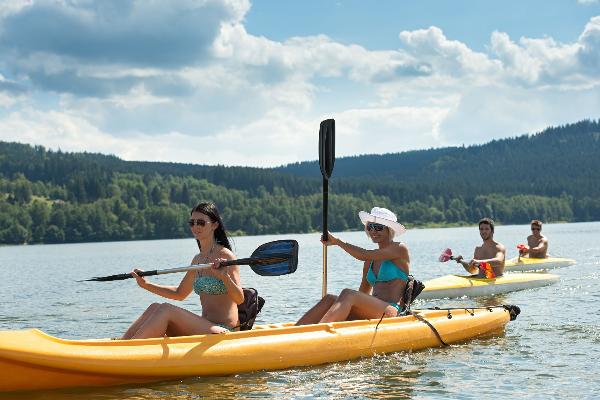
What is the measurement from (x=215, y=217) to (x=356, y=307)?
2.73 m

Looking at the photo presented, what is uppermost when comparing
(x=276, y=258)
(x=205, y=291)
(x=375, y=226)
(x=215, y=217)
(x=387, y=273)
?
(x=215, y=217)

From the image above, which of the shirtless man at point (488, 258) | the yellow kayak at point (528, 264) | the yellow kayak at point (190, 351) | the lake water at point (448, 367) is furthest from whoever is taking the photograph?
the yellow kayak at point (528, 264)

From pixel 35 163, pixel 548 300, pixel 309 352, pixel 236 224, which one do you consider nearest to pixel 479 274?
pixel 548 300

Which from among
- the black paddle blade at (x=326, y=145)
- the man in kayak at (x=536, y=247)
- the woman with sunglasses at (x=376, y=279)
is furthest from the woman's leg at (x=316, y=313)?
the man in kayak at (x=536, y=247)

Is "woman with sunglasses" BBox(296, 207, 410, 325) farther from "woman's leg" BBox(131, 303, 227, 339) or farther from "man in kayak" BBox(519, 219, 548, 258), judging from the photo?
"man in kayak" BBox(519, 219, 548, 258)

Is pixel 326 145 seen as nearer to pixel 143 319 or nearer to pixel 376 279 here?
pixel 376 279

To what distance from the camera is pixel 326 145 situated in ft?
43.0

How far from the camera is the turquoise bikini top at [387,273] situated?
1114 centimetres

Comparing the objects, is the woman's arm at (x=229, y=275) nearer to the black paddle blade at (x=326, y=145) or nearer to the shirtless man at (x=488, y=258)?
the black paddle blade at (x=326, y=145)

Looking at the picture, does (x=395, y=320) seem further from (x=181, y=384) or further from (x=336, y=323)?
(x=181, y=384)

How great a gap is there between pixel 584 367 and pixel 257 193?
16051 cm

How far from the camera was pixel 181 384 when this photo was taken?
9633mm

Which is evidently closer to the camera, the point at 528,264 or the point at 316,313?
the point at 316,313

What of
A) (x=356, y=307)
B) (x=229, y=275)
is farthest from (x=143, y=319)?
(x=356, y=307)
